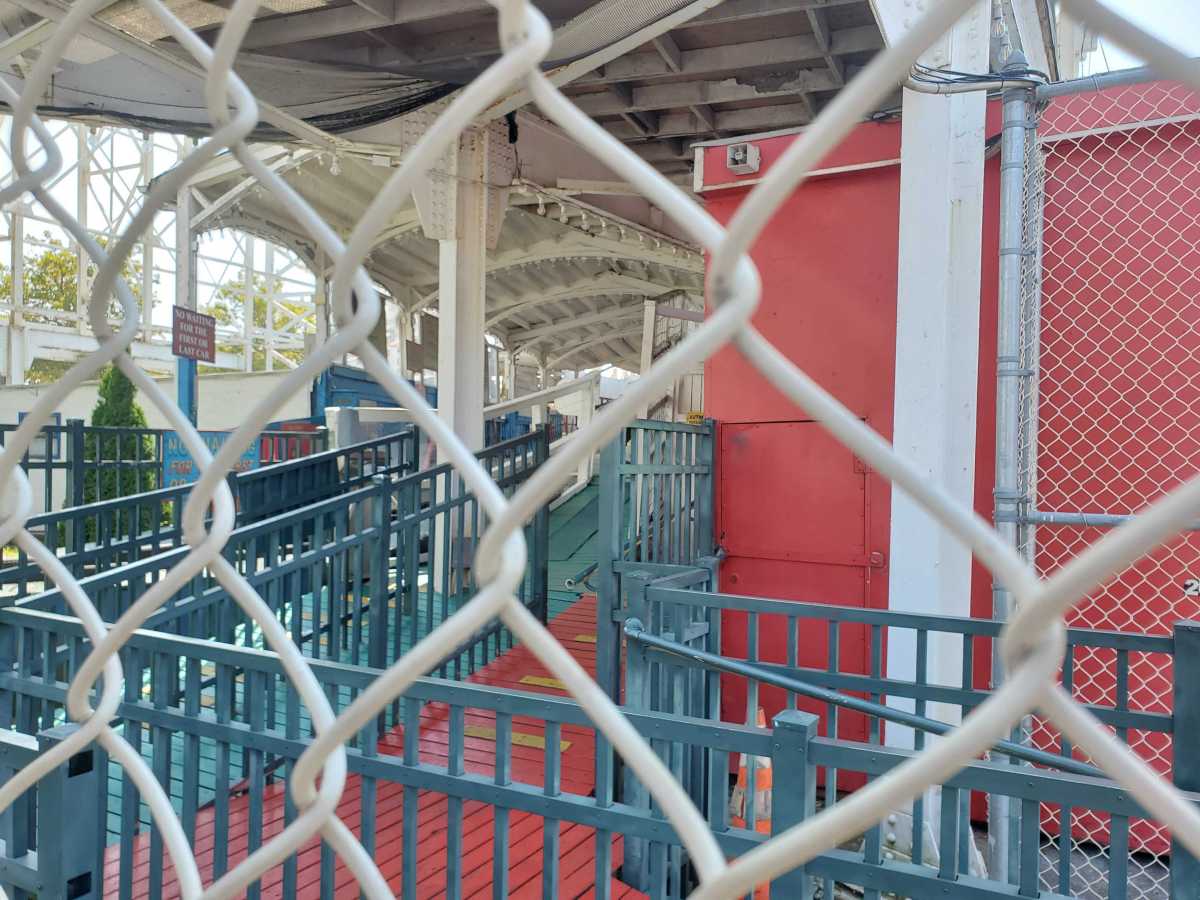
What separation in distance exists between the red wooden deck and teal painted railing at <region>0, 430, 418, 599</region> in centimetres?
199

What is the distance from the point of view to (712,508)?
5508mm

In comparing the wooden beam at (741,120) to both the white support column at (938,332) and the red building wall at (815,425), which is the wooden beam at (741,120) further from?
the white support column at (938,332)

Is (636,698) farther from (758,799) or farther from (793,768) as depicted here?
(793,768)

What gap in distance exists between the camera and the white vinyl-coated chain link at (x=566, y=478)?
0.41 m

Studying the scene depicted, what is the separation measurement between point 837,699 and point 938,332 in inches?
75.5

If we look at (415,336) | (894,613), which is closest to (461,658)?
(894,613)

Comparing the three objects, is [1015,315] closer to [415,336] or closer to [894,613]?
[894,613]

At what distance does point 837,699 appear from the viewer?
9.32 ft

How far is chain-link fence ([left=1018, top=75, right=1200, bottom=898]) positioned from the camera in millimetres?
4367

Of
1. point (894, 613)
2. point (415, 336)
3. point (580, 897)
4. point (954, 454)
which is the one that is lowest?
point (580, 897)

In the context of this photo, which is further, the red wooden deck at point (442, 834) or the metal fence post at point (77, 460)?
the metal fence post at point (77, 460)

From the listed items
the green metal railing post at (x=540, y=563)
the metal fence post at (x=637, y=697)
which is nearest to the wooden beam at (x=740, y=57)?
the green metal railing post at (x=540, y=563)

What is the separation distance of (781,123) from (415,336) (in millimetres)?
10660

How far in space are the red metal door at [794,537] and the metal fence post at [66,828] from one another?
4.30 meters
